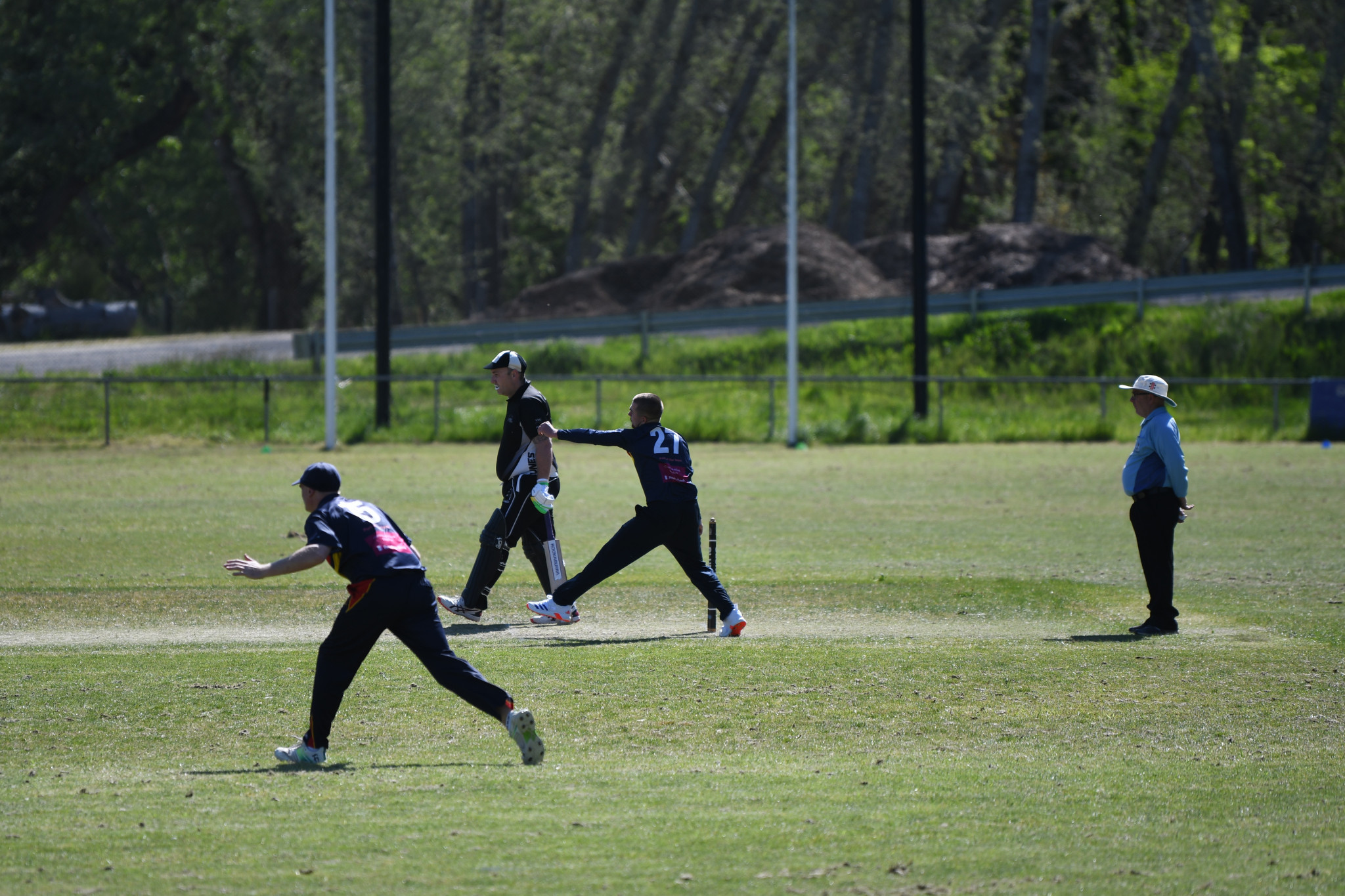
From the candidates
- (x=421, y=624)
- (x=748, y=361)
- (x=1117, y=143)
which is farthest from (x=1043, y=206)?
(x=421, y=624)

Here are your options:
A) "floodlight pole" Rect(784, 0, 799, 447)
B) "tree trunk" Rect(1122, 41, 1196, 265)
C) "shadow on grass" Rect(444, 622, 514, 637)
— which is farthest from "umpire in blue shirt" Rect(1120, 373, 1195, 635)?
"tree trunk" Rect(1122, 41, 1196, 265)

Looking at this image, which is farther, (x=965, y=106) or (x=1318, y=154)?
(x=965, y=106)

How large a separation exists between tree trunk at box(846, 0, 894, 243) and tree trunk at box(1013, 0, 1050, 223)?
14.6 ft

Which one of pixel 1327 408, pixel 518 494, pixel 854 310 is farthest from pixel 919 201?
pixel 518 494

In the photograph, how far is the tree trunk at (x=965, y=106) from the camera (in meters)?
46.5

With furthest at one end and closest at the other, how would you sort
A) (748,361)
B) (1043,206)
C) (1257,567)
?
(1043,206)
(748,361)
(1257,567)

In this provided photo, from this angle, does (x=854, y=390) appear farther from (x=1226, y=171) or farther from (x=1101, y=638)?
(x=1101, y=638)

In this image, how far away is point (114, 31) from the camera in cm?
4756

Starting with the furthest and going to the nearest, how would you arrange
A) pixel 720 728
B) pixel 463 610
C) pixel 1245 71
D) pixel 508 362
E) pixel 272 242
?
1. pixel 272 242
2. pixel 1245 71
3. pixel 463 610
4. pixel 508 362
5. pixel 720 728

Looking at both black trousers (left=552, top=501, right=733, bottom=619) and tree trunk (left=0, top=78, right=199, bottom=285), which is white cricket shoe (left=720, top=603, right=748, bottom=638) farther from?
tree trunk (left=0, top=78, right=199, bottom=285)

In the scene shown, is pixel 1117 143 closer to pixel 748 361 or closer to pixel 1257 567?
pixel 748 361

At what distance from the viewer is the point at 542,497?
34.9ft

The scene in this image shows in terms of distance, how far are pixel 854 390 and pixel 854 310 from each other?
5750mm

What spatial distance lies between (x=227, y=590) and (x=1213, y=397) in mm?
25605
